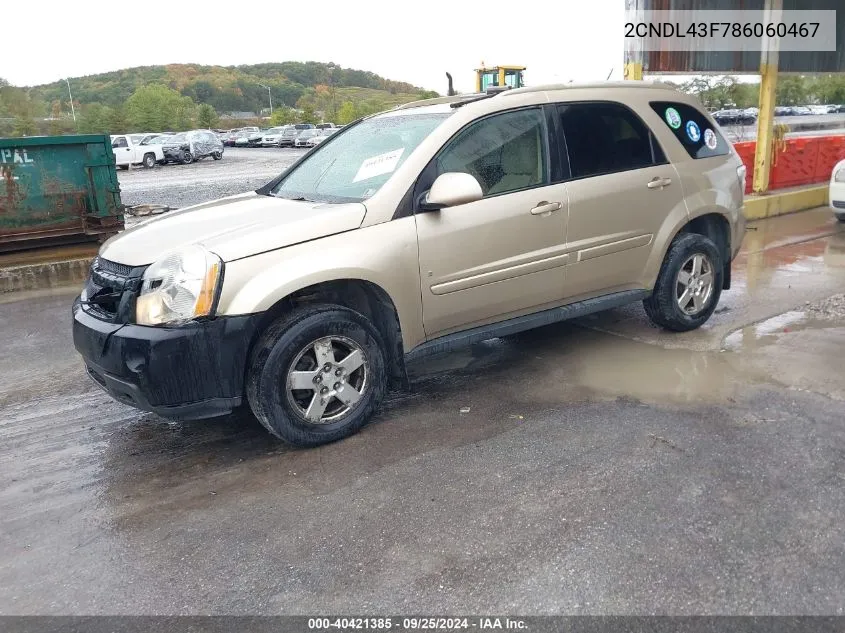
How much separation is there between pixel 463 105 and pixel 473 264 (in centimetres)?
101

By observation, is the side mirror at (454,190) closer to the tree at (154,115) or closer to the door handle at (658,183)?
the door handle at (658,183)

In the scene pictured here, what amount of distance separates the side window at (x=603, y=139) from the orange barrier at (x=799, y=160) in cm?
741

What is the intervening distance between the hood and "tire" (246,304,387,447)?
0.41m

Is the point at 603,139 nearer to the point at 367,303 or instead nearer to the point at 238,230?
the point at 367,303

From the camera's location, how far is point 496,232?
4.31 meters

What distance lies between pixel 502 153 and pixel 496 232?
1.79ft

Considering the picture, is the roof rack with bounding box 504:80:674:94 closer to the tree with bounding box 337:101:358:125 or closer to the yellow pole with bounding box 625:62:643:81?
the yellow pole with bounding box 625:62:643:81

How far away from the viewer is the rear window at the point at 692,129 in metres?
5.32

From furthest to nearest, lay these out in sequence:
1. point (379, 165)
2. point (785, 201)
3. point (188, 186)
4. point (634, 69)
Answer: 1. point (188, 186)
2. point (785, 201)
3. point (634, 69)
4. point (379, 165)

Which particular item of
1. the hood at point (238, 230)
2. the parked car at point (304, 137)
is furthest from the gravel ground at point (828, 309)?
the parked car at point (304, 137)

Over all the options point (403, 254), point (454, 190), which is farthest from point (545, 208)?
point (403, 254)

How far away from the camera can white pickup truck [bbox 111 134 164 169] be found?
3300 centimetres

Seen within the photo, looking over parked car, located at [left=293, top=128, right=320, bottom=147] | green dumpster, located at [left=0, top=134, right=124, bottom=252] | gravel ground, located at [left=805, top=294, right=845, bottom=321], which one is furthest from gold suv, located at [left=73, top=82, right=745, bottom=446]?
parked car, located at [left=293, top=128, right=320, bottom=147]

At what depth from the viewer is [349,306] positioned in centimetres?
409
